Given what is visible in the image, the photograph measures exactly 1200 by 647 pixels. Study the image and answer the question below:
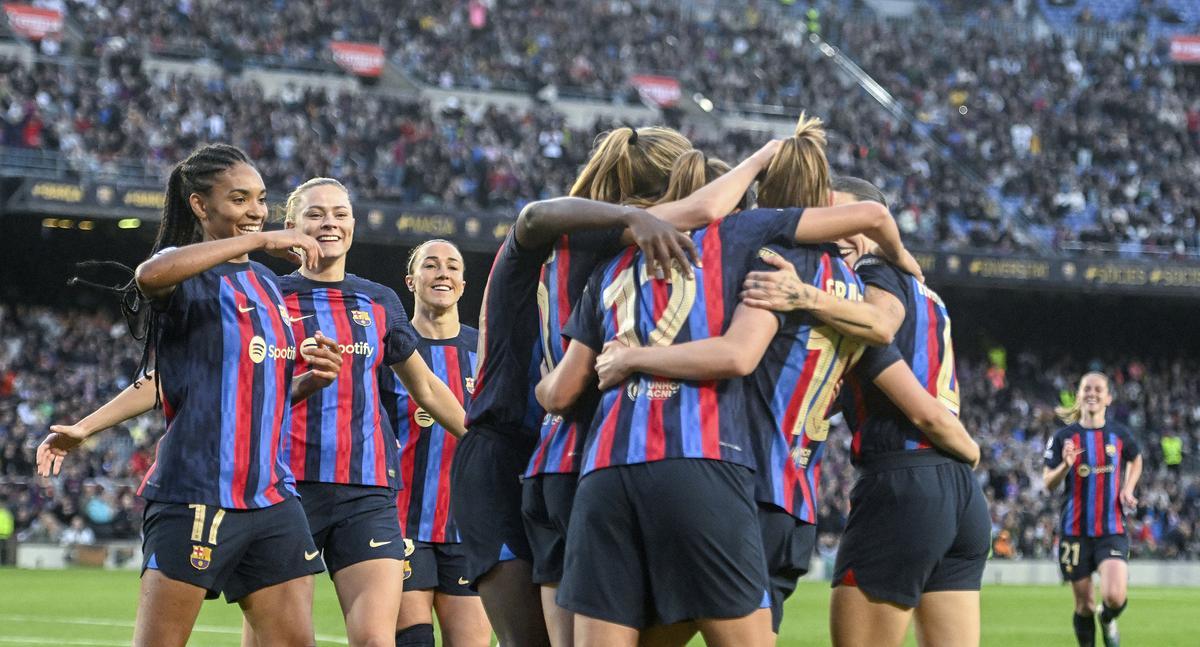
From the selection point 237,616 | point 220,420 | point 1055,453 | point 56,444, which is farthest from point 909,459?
point 237,616

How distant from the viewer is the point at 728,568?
3779 mm

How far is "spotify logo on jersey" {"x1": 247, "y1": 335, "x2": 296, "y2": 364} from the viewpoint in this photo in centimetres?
505

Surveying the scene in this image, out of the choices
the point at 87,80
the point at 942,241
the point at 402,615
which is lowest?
the point at 402,615

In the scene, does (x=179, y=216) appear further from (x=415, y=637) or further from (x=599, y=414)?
(x=415, y=637)

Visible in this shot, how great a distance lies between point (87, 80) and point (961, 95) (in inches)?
836

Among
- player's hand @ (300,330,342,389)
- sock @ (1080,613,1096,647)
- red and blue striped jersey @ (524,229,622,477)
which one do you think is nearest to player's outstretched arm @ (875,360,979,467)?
red and blue striped jersey @ (524,229,622,477)

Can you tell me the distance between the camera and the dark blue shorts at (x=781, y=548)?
414 cm

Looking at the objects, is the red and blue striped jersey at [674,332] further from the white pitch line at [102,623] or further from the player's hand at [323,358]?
the white pitch line at [102,623]

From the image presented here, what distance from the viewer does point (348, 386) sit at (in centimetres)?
637

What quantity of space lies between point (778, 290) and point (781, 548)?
717 mm

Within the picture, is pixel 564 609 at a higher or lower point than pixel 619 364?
lower

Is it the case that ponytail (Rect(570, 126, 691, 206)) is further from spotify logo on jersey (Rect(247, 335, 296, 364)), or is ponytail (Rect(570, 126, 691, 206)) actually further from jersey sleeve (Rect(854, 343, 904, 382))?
spotify logo on jersey (Rect(247, 335, 296, 364))

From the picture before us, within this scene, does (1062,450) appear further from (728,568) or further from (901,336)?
(728,568)

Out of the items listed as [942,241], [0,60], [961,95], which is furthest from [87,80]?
[961,95]
